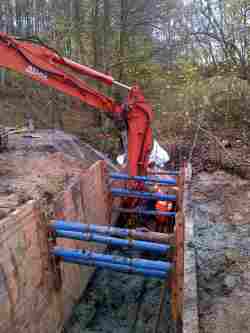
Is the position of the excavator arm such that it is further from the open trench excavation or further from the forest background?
the forest background

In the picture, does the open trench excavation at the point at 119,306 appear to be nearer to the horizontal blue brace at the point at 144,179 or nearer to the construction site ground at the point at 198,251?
the construction site ground at the point at 198,251

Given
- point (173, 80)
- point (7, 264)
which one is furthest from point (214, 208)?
point (173, 80)

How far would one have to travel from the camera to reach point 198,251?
4312 mm

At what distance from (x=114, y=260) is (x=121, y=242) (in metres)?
0.23

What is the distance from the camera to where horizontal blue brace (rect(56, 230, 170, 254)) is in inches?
130

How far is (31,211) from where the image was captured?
136 inches

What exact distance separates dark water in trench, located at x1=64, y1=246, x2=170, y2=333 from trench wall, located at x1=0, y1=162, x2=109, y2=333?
20 centimetres

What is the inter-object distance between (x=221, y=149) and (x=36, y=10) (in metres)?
10.6

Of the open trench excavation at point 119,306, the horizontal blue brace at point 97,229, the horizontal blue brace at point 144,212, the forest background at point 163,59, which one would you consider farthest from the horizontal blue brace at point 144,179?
the forest background at point 163,59

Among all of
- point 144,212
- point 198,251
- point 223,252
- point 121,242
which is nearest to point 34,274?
point 121,242

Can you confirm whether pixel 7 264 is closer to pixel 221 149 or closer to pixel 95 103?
pixel 95 103

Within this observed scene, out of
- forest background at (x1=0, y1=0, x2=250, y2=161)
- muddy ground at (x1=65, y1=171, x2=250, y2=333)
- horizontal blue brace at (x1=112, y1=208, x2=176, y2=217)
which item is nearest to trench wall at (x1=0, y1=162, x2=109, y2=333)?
muddy ground at (x1=65, y1=171, x2=250, y2=333)

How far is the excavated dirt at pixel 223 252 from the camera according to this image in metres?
3.13

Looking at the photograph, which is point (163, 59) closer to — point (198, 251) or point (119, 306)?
point (198, 251)
